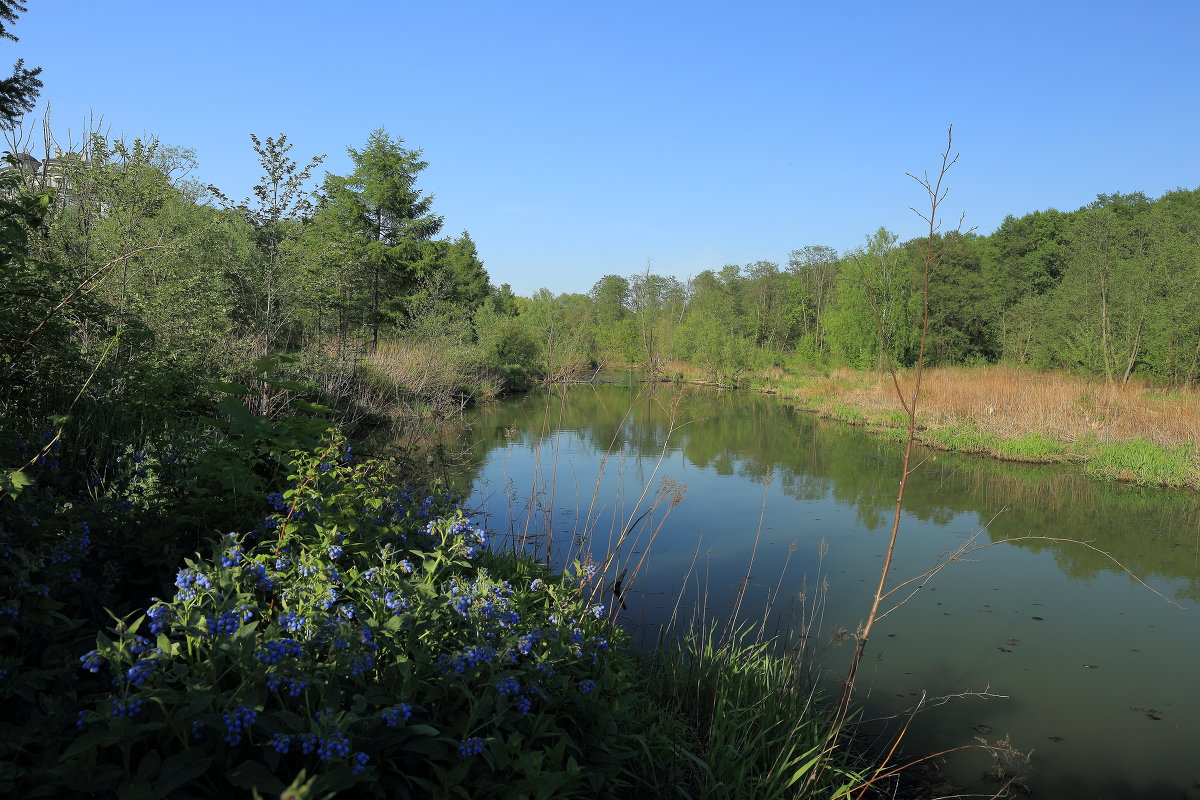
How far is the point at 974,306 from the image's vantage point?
36188 millimetres

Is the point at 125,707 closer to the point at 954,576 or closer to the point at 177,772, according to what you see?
the point at 177,772

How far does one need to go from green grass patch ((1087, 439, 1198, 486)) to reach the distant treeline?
464 cm

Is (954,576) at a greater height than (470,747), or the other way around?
(470,747)

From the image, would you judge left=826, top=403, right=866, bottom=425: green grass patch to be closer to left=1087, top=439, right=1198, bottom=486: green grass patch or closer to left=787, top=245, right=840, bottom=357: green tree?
left=1087, top=439, right=1198, bottom=486: green grass patch

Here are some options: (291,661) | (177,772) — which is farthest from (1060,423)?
(177,772)

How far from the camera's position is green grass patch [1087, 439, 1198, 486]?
11461mm

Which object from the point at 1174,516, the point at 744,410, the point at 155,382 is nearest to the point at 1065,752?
the point at 155,382

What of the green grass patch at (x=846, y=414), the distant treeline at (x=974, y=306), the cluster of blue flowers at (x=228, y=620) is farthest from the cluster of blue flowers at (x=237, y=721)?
the green grass patch at (x=846, y=414)

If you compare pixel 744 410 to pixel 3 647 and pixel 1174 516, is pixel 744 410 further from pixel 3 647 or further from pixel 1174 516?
pixel 3 647

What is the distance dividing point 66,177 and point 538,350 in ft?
81.2

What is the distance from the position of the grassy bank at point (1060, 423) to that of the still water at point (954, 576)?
0.80m

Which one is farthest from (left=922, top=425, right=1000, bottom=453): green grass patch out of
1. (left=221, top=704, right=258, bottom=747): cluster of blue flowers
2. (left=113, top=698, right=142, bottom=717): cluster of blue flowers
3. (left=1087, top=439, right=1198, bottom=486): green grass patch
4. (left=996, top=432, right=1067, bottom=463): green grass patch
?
(left=113, top=698, right=142, bottom=717): cluster of blue flowers

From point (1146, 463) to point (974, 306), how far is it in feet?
89.1

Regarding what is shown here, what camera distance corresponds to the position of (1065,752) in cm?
405
